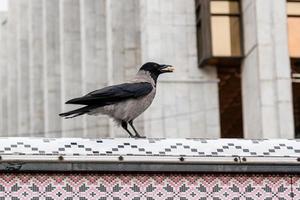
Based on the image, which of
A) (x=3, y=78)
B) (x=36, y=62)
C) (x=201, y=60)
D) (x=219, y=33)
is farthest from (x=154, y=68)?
(x=3, y=78)

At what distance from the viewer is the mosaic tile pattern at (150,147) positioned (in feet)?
16.0

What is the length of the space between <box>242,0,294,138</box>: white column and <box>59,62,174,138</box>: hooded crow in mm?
25926

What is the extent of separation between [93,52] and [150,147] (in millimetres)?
39418

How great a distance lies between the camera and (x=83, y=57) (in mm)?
43938

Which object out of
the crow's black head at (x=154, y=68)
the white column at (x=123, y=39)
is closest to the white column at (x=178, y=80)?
the white column at (x=123, y=39)

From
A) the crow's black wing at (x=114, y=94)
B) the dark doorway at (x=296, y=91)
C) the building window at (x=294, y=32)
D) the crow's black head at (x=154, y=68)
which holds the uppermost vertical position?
the building window at (x=294, y=32)

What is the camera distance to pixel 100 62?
44188 millimetres

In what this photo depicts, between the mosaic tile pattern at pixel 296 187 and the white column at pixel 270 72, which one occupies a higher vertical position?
the white column at pixel 270 72

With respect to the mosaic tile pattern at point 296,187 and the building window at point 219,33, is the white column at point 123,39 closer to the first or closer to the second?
the building window at point 219,33

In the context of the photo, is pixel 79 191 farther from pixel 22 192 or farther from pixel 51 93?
pixel 51 93

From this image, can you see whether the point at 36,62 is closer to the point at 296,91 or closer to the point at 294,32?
the point at 296,91

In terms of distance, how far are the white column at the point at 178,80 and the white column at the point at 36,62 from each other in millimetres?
20611

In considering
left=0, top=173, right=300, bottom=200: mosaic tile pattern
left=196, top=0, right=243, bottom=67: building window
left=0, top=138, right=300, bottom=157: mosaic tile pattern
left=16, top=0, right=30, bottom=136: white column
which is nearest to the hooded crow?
left=0, top=138, right=300, bottom=157: mosaic tile pattern

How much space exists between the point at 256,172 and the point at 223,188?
0.20 meters
